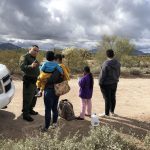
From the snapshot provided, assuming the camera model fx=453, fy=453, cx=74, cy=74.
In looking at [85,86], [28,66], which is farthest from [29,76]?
[85,86]

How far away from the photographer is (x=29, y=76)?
33.4ft

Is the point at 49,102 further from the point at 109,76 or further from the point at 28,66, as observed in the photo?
the point at 109,76

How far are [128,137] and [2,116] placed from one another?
343 centimetres

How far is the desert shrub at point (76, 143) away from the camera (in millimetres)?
A: 7004

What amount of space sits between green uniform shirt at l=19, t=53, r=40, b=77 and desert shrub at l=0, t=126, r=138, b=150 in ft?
7.92

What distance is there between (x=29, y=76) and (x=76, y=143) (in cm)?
319

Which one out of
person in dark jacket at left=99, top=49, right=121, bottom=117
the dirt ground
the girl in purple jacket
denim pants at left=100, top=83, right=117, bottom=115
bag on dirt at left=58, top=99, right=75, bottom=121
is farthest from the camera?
denim pants at left=100, top=83, right=117, bottom=115

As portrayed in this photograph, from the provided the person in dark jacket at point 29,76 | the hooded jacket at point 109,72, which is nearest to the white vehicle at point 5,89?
the person in dark jacket at point 29,76

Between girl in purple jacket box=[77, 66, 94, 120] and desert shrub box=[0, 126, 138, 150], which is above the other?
girl in purple jacket box=[77, 66, 94, 120]

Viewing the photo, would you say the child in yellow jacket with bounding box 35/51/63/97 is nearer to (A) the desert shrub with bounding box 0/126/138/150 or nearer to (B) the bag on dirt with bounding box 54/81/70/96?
(B) the bag on dirt with bounding box 54/81/70/96

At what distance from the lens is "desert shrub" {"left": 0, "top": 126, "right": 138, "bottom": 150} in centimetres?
700

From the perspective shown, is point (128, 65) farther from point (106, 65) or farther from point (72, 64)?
point (106, 65)

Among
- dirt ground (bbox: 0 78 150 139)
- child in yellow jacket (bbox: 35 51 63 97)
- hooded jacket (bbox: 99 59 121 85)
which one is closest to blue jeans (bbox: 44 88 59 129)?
child in yellow jacket (bbox: 35 51 63 97)

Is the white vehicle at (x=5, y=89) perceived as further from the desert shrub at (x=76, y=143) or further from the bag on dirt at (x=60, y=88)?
the desert shrub at (x=76, y=143)
